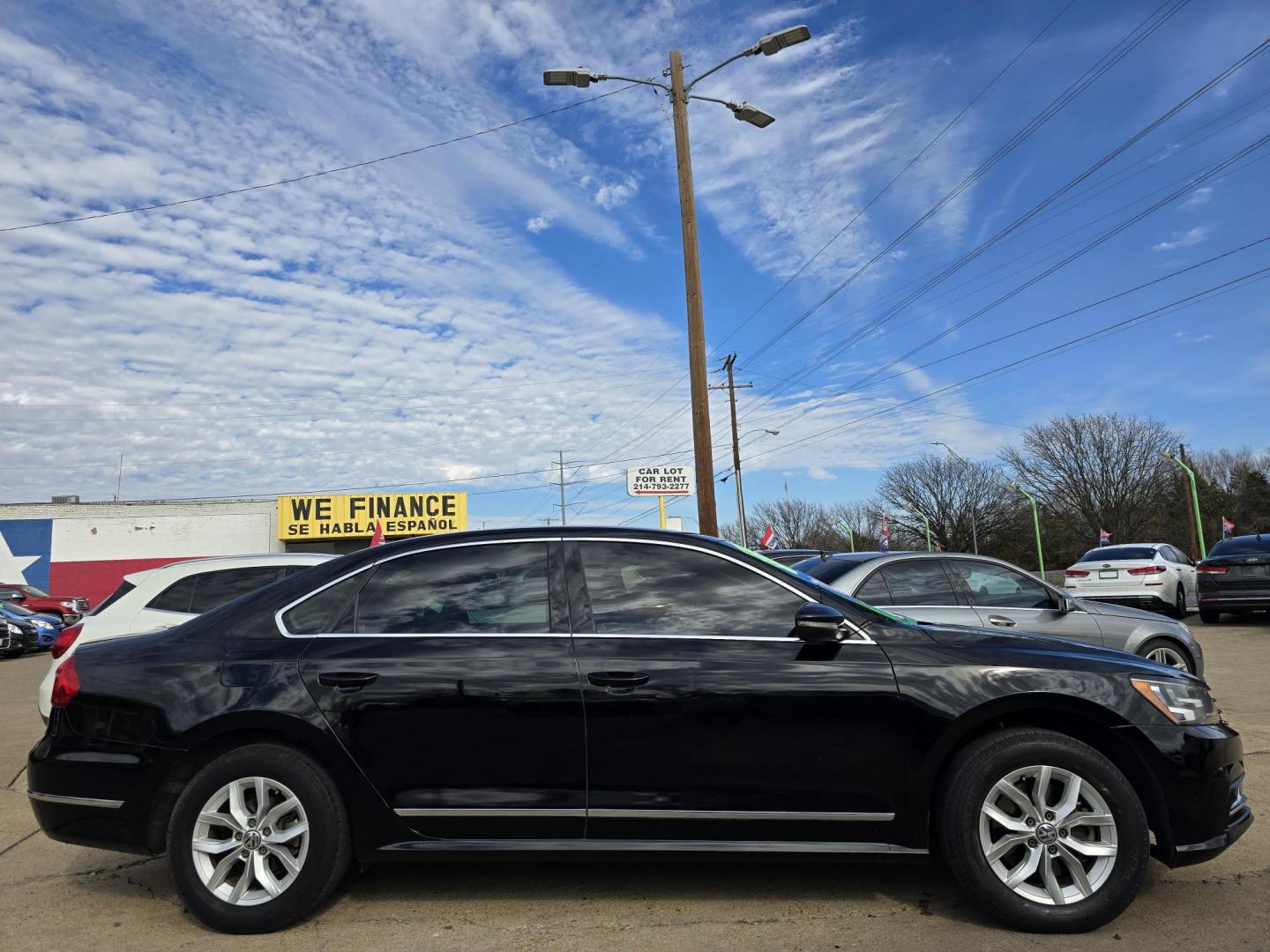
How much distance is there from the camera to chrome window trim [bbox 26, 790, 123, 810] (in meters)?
3.51

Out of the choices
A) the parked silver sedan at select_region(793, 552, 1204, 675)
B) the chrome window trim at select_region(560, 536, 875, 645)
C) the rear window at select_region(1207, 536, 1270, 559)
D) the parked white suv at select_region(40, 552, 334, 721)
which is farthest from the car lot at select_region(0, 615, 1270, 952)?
the rear window at select_region(1207, 536, 1270, 559)

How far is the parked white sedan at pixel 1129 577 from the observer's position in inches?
585

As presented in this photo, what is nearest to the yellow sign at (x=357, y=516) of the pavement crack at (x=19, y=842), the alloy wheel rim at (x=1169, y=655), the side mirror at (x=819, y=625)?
the alloy wheel rim at (x=1169, y=655)

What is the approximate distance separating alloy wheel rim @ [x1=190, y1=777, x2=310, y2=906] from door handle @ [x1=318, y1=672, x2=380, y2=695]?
1.39 ft

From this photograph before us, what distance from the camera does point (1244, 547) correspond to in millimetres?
14656

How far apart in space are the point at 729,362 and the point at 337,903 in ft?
136

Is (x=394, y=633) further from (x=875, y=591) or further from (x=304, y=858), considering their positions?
(x=875, y=591)

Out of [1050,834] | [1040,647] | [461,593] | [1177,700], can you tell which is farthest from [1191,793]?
[461,593]

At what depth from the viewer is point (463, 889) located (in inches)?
154

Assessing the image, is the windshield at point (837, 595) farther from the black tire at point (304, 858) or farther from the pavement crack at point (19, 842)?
the pavement crack at point (19, 842)

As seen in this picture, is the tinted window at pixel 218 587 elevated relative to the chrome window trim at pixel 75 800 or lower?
elevated

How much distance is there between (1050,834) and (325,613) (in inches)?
120

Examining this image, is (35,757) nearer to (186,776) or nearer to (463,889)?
(186,776)

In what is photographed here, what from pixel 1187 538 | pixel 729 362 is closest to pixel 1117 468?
pixel 1187 538
